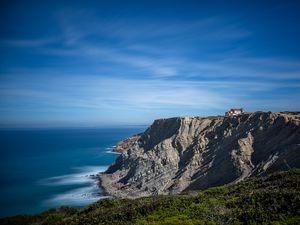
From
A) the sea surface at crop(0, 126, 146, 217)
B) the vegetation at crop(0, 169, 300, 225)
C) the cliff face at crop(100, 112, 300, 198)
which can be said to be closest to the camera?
the vegetation at crop(0, 169, 300, 225)

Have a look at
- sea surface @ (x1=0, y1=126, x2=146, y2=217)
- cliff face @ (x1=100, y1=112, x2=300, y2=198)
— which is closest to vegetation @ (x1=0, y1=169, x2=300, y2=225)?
cliff face @ (x1=100, y1=112, x2=300, y2=198)

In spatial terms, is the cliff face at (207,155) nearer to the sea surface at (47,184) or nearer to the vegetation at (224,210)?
the sea surface at (47,184)

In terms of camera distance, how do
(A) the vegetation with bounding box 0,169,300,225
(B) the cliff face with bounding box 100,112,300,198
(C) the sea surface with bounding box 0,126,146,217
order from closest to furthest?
(A) the vegetation with bounding box 0,169,300,225, (B) the cliff face with bounding box 100,112,300,198, (C) the sea surface with bounding box 0,126,146,217

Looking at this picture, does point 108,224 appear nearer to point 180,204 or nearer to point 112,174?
point 180,204

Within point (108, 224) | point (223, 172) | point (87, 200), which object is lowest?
point (87, 200)

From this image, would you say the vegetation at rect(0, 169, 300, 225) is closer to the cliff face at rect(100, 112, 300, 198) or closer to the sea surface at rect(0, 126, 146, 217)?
the cliff face at rect(100, 112, 300, 198)

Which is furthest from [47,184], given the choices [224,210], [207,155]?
[224,210]

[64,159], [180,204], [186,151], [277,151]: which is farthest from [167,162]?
[64,159]

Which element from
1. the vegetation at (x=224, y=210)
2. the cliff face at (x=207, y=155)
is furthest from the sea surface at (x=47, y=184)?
the vegetation at (x=224, y=210)
